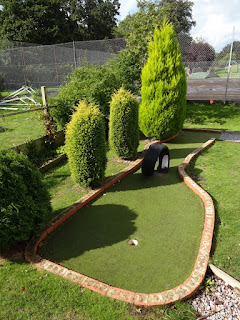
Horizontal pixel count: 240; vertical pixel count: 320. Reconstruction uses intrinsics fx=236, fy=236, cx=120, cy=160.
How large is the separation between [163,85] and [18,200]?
584 centimetres

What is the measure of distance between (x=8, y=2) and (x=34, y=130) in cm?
2880

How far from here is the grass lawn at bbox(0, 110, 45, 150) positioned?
7738 millimetres

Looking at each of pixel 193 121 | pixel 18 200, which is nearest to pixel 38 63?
pixel 193 121

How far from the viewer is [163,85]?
735 cm

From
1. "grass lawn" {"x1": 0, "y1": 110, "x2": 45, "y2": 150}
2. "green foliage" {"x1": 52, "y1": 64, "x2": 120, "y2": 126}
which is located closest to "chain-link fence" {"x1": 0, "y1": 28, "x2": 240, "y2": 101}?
"grass lawn" {"x1": 0, "y1": 110, "x2": 45, "y2": 150}

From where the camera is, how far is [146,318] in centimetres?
224

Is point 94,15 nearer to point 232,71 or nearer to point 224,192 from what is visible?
point 232,71

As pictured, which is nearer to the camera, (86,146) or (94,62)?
(86,146)

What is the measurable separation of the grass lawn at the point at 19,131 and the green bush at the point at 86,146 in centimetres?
306

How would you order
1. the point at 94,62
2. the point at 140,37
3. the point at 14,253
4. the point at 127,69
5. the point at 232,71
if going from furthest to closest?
the point at 94,62 < the point at 232,71 < the point at 140,37 < the point at 127,69 < the point at 14,253

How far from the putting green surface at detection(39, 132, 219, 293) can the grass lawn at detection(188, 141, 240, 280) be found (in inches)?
11.9

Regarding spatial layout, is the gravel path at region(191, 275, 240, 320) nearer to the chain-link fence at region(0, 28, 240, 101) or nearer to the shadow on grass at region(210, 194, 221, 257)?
the shadow on grass at region(210, 194, 221, 257)

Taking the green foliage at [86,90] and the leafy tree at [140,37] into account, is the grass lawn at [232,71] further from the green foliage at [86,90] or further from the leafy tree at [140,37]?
the green foliage at [86,90]

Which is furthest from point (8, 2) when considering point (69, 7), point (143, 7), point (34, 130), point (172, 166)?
point (172, 166)
